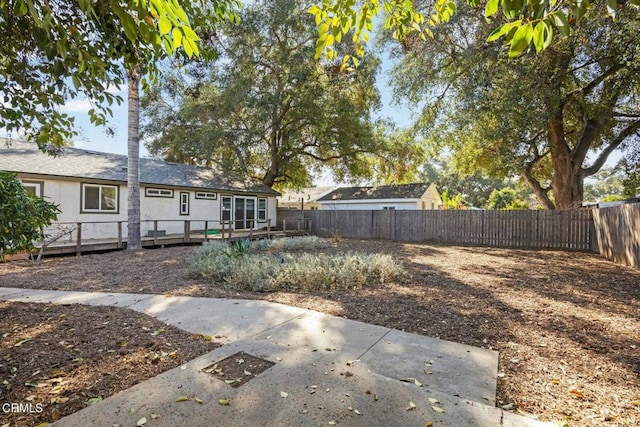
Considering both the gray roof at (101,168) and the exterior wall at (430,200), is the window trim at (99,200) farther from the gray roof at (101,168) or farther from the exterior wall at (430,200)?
the exterior wall at (430,200)

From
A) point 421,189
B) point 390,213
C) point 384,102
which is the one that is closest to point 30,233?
point 390,213

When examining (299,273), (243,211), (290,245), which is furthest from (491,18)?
(243,211)

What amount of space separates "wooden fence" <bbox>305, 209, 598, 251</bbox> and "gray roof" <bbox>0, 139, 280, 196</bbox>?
5.11 metres

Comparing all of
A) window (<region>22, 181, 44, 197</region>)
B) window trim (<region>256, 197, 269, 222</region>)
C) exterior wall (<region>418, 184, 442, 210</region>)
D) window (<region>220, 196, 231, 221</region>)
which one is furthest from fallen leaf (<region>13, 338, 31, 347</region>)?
exterior wall (<region>418, 184, 442, 210</region>)

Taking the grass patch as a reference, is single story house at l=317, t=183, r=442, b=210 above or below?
Result: above

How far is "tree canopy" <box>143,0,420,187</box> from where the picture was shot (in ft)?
51.8

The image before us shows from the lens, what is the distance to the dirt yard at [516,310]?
242 cm

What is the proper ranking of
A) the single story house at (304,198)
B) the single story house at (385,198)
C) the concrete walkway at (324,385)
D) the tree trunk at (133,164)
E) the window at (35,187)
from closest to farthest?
the concrete walkway at (324,385) → the window at (35,187) → the tree trunk at (133,164) → the single story house at (385,198) → the single story house at (304,198)

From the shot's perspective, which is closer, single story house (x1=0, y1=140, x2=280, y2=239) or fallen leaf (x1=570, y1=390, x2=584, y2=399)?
fallen leaf (x1=570, y1=390, x2=584, y2=399)

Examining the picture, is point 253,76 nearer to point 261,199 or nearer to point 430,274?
point 261,199

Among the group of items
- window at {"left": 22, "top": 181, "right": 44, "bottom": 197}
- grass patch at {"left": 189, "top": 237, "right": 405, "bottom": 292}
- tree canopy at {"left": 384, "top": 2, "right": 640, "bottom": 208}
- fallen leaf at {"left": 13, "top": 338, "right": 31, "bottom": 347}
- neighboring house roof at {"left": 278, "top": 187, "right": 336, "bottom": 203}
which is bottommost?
fallen leaf at {"left": 13, "top": 338, "right": 31, "bottom": 347}

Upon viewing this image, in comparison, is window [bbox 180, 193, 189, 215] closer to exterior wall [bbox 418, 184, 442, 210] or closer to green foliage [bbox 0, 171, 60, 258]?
green foliage [bbox 0, 171, 60, 258]

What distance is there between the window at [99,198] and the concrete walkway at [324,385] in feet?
33.5

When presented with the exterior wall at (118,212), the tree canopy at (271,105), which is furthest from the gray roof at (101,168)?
the tree canopy at (271,105)
